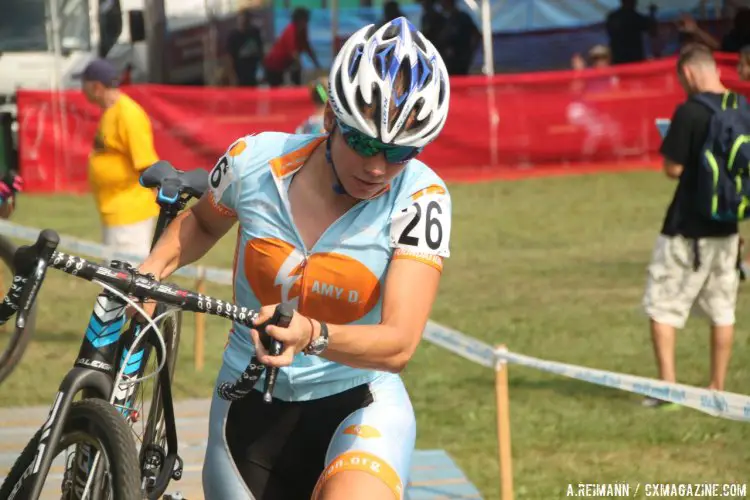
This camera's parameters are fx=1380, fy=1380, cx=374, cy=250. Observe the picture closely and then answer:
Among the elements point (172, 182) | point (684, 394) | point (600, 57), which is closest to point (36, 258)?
point (172, 182)

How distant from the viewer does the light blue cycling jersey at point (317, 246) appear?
157 inches

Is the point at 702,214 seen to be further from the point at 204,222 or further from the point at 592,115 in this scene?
the point at 592,115

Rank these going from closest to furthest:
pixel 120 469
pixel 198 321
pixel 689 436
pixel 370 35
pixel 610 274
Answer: pixel 120 469
pixel 370 35
pixel 689 436
pixel 198 321
pixel 610 274

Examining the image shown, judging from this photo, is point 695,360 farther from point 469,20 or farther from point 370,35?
point 469,20

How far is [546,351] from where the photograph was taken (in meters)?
10.5

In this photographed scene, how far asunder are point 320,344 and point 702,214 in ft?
17.9

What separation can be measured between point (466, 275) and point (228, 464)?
1012 centimetres

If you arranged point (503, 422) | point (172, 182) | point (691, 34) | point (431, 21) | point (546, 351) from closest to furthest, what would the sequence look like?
point (172, 182) < point (503, 422) < point (546, 351) < point (691, 34) < point (431, 21)

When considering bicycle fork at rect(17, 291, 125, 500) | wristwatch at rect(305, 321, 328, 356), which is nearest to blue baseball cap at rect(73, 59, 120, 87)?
bicycle fork at rect(17, 291, 125, 500)

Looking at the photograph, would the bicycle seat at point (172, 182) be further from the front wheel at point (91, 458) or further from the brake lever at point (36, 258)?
the brake lever at point (36, 258)

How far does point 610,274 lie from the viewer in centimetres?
1393

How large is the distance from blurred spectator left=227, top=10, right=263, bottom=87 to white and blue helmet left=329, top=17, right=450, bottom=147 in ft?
64.5

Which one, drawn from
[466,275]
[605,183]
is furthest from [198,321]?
[605,183]

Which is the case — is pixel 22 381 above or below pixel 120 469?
below
